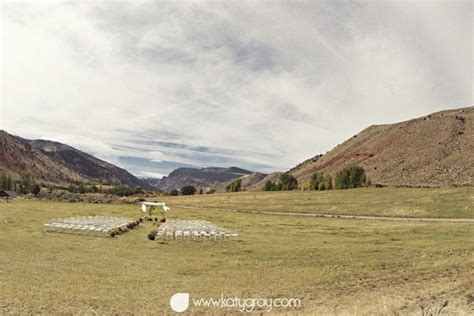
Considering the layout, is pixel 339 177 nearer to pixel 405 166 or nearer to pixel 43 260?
pixel 405 166

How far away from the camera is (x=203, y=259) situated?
1193 inches

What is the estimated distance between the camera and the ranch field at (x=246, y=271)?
1767cm

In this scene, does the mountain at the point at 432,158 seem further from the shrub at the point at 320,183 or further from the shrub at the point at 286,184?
the shrub at the point at 286,184

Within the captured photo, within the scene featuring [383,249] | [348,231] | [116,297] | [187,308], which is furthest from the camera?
[348,231]

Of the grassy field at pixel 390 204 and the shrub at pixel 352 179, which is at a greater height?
the shrub at pixel 352 179

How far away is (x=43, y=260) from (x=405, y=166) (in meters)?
166

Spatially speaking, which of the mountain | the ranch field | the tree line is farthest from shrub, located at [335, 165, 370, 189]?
the ranch field

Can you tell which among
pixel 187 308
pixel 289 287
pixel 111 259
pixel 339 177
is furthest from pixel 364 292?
pixel 339 177

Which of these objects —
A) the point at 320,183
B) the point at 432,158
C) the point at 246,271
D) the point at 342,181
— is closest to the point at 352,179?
the point at 342,181

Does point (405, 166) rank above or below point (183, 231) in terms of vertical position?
above

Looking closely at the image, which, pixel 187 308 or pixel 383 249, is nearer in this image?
pixel 187 308

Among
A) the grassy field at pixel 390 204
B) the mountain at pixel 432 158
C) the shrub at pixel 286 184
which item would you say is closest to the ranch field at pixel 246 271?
the grassy field at pixel 390 204

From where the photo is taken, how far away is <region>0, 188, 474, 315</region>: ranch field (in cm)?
1767

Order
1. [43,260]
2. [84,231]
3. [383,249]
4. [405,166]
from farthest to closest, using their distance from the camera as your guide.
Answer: [405,166]
[84,231]
[383,249]
[43,260]
